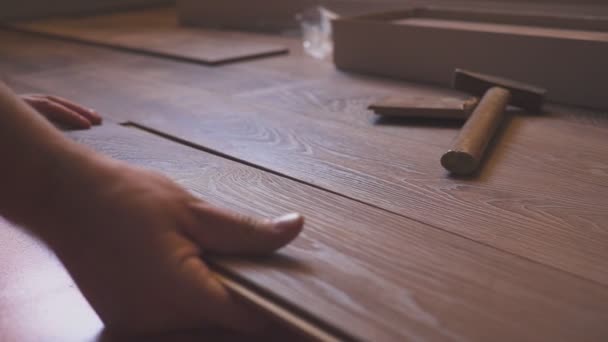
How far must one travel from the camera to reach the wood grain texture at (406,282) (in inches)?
18.3

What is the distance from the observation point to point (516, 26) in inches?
49.6

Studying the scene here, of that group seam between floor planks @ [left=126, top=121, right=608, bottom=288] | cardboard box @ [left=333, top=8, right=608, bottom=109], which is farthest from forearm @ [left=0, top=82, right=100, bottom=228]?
cardboard box @ [left=333, top=8, right=608, bottom=109]

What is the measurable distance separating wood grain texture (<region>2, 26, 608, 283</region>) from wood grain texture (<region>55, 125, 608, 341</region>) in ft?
0.12

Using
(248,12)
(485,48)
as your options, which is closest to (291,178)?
(485,48)

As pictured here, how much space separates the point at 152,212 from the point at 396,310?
0.23 m

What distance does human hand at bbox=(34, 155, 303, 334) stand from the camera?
1.76ft

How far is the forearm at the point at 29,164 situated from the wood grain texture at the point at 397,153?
0.31 metres

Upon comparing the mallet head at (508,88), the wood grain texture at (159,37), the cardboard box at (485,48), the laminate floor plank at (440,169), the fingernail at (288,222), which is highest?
the cardboard box at (485,48)

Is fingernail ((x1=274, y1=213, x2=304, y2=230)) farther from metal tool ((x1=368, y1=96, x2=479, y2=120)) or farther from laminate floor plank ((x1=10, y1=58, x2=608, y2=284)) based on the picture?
metal tool ((x1=368, y1=96, x2=479, y2=120))

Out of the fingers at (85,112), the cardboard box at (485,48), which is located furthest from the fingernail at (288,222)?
the cardboard box at (485,48)

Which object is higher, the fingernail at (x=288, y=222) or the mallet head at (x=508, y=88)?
the mallet head at (x=508, y=88)

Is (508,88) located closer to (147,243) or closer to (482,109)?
(482,109)

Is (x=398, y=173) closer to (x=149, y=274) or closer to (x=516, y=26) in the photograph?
(x=149, y=274)

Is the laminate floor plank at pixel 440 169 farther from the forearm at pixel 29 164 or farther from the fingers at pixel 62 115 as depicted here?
the forearm at pixel 29 164
